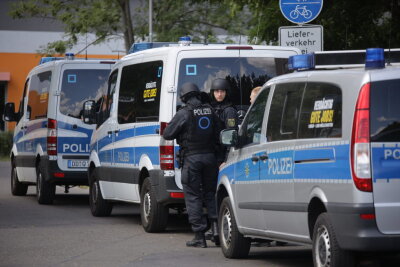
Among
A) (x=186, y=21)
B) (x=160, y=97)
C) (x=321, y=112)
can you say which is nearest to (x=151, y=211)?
(x=160, y=97)

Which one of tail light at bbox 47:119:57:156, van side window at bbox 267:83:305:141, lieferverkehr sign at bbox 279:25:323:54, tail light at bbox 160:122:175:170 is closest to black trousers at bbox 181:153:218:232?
tail light at bbox 160:122:175:170

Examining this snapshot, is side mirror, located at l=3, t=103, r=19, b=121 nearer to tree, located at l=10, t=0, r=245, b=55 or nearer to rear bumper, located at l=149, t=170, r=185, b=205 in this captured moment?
rear bumper, located at l=149, t=170, r=185, b=205

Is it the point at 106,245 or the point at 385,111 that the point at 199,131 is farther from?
the point at 385,111

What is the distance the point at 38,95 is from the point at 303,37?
19.8 feet

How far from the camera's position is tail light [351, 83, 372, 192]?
786cm

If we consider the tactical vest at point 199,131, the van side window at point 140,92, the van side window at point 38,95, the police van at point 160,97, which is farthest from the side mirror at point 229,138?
the van side window at point 38,95

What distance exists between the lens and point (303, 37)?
14688mm

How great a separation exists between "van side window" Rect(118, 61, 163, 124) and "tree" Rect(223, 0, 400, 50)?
13.8 ft

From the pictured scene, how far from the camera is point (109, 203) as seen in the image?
1602 cm

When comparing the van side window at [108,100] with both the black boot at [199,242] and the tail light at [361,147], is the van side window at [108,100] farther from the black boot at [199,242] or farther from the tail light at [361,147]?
the tail light at [361,147]

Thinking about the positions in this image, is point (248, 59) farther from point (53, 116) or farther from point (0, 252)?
point (53, 116)

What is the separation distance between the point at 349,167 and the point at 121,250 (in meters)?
4.21

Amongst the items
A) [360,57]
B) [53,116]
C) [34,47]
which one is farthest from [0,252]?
[34,47]

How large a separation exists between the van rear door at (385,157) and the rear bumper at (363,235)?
50 millimetres
